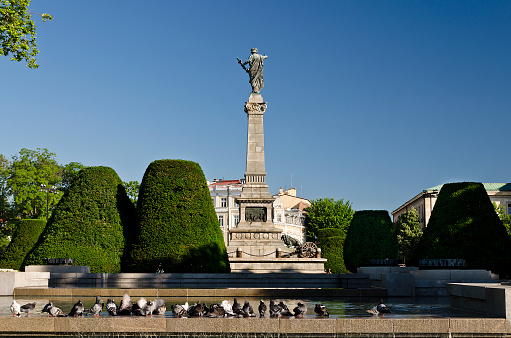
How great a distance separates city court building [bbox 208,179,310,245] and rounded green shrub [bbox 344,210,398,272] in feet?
174


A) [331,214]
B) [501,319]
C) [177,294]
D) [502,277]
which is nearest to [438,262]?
[502,277]

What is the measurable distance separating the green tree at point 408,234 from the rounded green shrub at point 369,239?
44212 mm

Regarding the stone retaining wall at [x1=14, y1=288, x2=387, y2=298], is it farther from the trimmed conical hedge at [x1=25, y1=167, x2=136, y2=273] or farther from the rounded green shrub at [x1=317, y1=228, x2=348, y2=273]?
the rounded green shrub at [x1=317, y1=228, x2=348, y2=273]

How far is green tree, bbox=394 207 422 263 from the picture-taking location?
7988 cm

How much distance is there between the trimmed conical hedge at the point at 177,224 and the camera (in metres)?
29.0

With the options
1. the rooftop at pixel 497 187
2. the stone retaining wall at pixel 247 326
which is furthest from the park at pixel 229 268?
the rooftop at pixel 497 187

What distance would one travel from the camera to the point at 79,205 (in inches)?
1181

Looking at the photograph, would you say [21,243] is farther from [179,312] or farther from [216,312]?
[216,312]

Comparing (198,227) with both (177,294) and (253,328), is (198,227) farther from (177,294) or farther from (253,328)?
(253,328)

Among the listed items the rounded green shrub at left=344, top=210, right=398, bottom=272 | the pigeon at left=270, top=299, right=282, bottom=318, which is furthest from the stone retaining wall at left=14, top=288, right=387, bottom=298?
the rounded green shrub at left=344, top=210, right=398, bottom=272

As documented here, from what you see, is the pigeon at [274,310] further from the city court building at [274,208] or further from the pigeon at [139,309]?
the city court building at [274,208]

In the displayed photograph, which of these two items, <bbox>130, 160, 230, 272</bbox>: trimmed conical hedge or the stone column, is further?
the stone column

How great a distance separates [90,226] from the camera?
2967cm

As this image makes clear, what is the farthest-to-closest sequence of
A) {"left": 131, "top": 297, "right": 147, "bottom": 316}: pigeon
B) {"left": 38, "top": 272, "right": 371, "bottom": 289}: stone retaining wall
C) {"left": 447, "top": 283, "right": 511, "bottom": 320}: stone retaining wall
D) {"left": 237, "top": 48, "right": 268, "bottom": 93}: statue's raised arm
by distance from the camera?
{"left": 237, "top": 48, "right": 268, "bottom": 93}: statue's raised arm < {"left": 38, "top": 272, "right": 371, "bottom": 289}: stone retaining wall < {"left": 131, "top": 297, "right": 147, "bottom": 316}: pigeon < {"left": 447, "top": 283, "right": 511, "bottom": 320}: stone retaining wall
